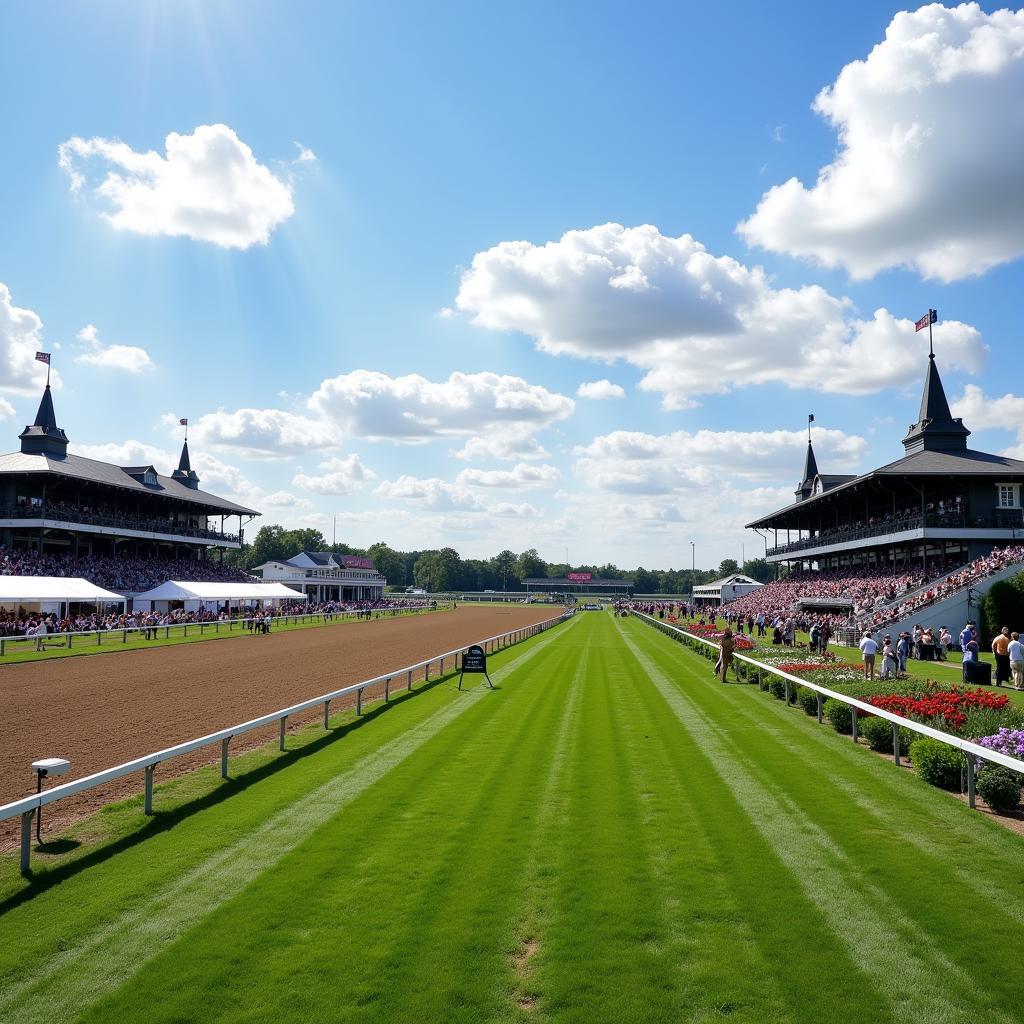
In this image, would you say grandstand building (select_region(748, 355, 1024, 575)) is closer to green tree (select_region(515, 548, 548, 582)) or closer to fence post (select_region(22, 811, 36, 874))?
fence post (select_region(22, 811, 36, 874))

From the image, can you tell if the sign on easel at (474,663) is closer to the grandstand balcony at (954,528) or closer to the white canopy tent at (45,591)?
the white canopy tent at (45,591)

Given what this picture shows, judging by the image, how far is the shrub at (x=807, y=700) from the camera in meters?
15.1

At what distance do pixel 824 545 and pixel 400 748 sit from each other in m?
45.4

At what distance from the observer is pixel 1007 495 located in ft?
124

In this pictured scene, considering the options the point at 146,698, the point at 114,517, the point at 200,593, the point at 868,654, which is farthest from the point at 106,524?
the point at 868,654

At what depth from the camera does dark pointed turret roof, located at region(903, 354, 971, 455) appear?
44688 millimetres

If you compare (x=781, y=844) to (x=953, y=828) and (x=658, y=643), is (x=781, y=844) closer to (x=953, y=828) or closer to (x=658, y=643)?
(x=953, y=828)

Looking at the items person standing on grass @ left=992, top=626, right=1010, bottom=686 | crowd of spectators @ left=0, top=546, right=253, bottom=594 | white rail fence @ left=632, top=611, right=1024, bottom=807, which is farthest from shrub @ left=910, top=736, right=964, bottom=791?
crowd of spectators @ left=0, top=546, right=253, bottom=594

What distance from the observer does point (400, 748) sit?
11.3m

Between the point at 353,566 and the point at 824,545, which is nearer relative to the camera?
the point at 824,545

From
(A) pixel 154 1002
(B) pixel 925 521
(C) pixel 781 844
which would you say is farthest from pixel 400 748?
(B) pixel 925 521

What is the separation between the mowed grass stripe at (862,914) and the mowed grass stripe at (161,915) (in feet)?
14.4

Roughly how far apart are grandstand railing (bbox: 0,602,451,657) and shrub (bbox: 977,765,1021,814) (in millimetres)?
26588

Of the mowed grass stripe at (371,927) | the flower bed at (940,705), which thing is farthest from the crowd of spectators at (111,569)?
the flower bed at (940,705)
